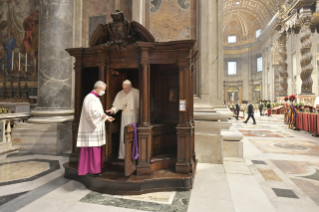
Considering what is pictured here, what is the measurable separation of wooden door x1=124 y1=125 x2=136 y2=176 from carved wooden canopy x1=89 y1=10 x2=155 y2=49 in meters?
1.46

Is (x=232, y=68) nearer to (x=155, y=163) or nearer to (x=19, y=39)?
(x=19, y=39)

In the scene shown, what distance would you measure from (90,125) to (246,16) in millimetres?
35669

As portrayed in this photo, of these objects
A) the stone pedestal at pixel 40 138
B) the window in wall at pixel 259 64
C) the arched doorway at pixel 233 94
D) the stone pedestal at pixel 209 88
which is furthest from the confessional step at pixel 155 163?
the window in wall at pixel 259 64

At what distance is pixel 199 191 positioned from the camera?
3080mm

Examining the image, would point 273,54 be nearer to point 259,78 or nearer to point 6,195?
point 259,78

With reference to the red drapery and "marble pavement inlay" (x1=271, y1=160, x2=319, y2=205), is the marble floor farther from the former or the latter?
the red drapery

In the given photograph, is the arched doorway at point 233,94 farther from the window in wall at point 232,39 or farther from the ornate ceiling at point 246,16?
the window in wall at point 232,39

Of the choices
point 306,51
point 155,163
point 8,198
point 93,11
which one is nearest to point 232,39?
point 306,51

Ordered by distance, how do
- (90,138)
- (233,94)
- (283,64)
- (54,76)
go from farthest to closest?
(233,94)
(283,64)
(54,76)
(90,138)

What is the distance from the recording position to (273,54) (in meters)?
27.2

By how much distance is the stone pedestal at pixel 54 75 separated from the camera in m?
5.62

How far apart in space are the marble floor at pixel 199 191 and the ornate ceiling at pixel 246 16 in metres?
27.1

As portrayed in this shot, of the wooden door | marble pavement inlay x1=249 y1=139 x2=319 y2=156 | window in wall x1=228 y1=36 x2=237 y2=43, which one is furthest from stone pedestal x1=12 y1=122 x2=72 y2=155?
window in wall x1=228 y1=36 x2=237 y2=43

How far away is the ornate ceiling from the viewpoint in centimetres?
2761
